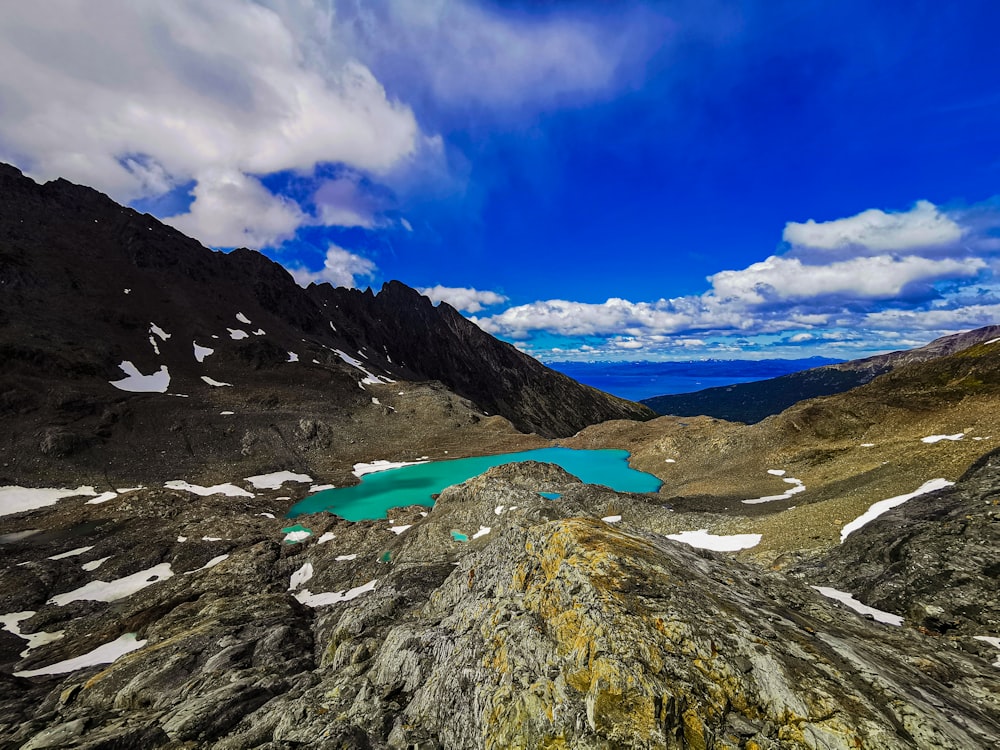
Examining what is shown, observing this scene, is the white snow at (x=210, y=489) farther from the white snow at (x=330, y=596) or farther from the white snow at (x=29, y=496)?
the white snow at (x=330, y=596)

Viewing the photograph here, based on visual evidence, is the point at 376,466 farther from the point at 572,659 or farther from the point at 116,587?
the point at 572,659

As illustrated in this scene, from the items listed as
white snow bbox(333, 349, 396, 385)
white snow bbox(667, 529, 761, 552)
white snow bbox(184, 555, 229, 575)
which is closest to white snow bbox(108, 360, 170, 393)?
white snow bbox(333, 349, 396, 385)

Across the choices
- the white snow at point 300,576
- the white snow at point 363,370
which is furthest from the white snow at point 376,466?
the white snow at point 300,576

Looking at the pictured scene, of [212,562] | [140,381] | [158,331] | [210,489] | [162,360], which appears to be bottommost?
[212,562]

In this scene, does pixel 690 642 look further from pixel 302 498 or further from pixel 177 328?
pixel 177 328

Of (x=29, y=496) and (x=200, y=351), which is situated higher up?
(x=200, y=351)

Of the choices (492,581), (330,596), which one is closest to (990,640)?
(492,581)
